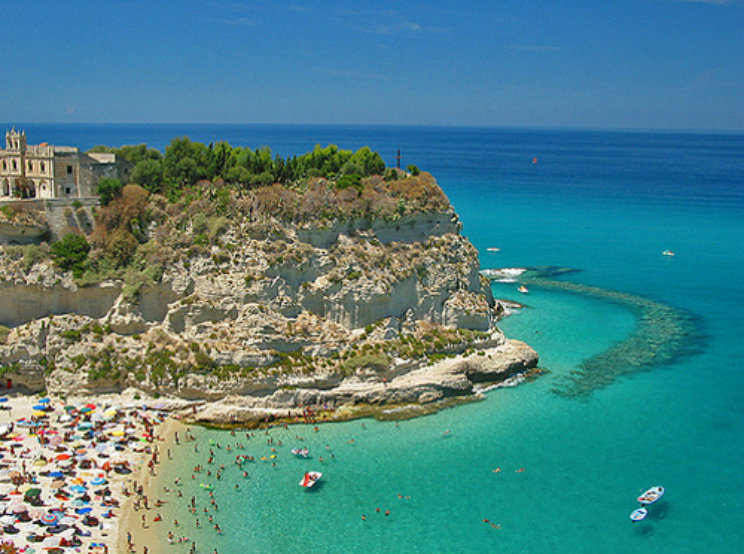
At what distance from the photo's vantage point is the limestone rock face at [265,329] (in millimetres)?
36531

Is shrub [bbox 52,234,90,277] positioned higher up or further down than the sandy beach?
higher up

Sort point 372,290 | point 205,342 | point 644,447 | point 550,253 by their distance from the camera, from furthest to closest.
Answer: point 550,253 → point 372,290 → point 205,342 → point 644,447

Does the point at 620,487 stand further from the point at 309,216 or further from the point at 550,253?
the point at 550,253

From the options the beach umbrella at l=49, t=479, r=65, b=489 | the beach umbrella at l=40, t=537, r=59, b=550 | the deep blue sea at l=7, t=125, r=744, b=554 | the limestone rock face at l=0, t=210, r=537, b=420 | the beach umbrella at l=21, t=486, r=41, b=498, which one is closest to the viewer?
the beach umbrella at l=40, t=537, r=59, b=550

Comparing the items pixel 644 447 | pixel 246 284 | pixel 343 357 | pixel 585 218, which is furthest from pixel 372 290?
pixel 585 218

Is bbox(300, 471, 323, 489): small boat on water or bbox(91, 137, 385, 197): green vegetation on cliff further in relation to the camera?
bbox(91, 137, 385, 197): green vegetation on cliff

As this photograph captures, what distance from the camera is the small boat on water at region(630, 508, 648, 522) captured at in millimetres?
27906

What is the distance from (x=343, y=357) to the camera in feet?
127

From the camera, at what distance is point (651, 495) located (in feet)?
95.4

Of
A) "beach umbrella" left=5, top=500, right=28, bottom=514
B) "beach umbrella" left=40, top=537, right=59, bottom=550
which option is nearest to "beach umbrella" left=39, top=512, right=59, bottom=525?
"beach umbrella" left=40, top=537, right=59, bottom=550

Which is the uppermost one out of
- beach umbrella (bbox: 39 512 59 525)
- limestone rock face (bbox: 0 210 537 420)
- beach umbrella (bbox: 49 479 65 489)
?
limestone rock face (bbox: 0 210 537 420)

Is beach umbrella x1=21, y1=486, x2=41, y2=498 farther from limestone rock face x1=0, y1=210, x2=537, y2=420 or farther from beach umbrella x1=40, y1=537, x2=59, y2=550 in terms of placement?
limestone rock face x1=0, y1=210, x2=537, y2=420

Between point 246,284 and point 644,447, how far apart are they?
22.8 meters

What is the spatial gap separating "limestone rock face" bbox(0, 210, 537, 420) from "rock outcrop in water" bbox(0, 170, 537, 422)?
72mm
